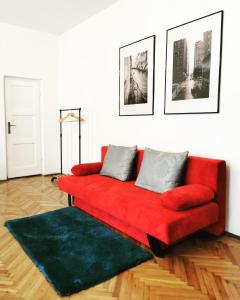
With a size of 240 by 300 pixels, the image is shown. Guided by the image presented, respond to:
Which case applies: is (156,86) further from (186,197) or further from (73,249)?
(73,249)

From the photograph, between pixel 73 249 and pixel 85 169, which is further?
pixel 85 169

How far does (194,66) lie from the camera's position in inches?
114

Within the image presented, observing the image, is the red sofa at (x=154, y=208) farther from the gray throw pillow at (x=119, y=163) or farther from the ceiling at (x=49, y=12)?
the ceiling at (x=49, y=12)

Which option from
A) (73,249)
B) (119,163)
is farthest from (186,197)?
(119,163)

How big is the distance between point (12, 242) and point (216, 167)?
6.93ft

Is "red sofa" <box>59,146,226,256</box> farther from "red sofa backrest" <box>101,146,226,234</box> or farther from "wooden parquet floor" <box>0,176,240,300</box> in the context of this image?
"wooden parquet floor" <box>0,176,240,300</box>

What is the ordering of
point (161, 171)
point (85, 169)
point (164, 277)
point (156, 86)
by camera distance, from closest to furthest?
point (164, 277) < point (161, 171) < point (156, 86) < point (85, 169)

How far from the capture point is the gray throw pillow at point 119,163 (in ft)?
10.9

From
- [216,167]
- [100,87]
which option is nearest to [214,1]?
[216,167]

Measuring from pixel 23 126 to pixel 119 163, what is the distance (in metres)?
2.73

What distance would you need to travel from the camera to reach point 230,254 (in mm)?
2344

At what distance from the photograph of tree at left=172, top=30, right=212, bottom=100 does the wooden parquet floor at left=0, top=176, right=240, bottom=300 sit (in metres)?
1.58

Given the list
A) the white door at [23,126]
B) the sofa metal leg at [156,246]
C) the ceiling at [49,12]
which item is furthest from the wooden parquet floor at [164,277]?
the ceiling at [49,12]

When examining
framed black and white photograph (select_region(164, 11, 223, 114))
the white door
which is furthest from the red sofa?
the white door
